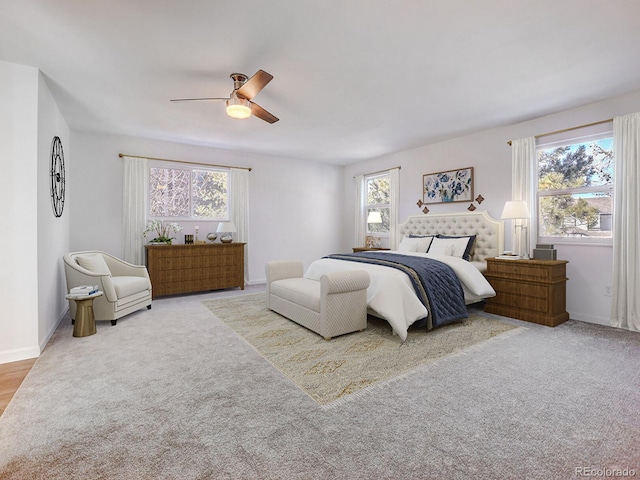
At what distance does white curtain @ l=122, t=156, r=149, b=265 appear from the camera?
5.36 meters

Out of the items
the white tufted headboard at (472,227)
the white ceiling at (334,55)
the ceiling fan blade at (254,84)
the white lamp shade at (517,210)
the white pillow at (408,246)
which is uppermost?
the white ceiling at (334,55)

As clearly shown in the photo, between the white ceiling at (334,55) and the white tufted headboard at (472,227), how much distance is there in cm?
145

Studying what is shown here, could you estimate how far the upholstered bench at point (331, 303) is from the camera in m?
3.20

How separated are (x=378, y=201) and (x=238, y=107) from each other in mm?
4530

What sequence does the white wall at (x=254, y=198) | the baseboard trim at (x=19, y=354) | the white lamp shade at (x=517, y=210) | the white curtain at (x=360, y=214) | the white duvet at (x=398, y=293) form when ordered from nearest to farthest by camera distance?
the baseboard trim at (x=19, y=354) → the white duvet at (x=398, y=293) → the white lamp shade at (x=517, y=210) → the white wall at (x=254, y=198) → the white curtain at (x=360, y=214)

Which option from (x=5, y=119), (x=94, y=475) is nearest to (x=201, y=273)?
(x=5, y=119)

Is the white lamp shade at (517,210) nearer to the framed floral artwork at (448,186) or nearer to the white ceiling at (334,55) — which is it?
the framed floral artwork at (448,186)

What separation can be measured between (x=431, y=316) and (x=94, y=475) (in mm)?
2998

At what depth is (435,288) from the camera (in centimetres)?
361

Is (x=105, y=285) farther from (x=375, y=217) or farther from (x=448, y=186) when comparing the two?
(x=448, y=186)

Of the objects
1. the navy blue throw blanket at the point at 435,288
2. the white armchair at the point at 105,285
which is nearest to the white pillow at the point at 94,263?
the white armchair at the point at 105,285

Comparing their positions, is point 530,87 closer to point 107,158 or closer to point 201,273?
point 201,273

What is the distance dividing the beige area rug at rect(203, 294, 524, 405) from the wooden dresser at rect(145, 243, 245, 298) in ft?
4.99

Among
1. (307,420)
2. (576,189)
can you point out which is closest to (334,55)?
(307,420)
